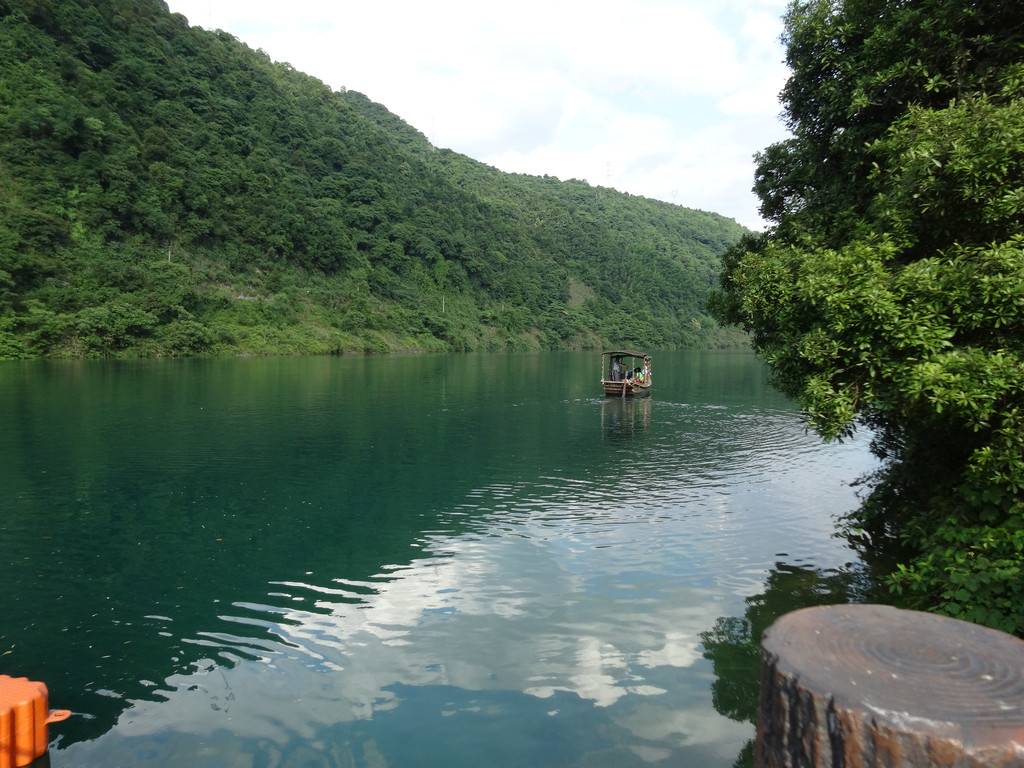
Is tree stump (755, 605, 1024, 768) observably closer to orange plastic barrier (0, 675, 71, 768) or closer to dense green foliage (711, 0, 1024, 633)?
dense green foliage (711, 0, 1024, 633)

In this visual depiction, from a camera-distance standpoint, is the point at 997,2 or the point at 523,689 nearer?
the point at 523,689

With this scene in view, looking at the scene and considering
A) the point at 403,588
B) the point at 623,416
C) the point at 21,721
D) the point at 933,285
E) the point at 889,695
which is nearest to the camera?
the point at 889,695

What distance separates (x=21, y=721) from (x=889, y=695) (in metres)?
7.15

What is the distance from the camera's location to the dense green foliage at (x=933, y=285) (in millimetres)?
7188

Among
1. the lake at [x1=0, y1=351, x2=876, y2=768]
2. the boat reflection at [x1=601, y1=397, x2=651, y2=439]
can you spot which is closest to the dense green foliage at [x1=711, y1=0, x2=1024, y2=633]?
the lake at [x1=0, y1=351, x2=876, y2=768]

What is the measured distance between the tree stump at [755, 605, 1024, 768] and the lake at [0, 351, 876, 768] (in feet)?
14.7

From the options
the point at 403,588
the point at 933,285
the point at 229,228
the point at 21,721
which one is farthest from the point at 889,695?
the point at 229,228

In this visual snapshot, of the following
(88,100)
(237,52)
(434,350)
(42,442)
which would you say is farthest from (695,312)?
(42,442)

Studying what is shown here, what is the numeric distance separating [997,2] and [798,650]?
33.9 feet

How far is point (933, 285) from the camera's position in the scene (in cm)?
751

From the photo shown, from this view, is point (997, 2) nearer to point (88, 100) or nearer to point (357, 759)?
point (357, 759)

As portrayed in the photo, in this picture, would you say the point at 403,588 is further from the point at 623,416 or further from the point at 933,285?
the point at 623,416

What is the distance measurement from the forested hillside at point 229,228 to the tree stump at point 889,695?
7168 centimetres

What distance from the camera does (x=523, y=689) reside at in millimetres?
8102
